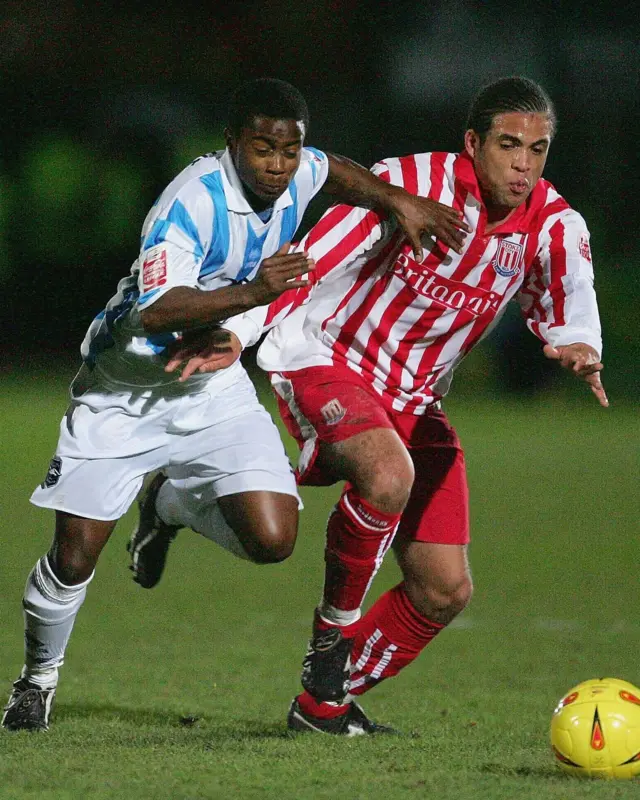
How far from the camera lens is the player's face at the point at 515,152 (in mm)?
4801

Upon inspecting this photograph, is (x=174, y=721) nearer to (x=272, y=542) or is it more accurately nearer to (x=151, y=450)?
(x=272, y=542)

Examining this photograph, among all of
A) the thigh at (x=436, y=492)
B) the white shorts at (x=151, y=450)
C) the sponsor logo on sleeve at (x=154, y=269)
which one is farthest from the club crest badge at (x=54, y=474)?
the thigh at (x=436, y=492)

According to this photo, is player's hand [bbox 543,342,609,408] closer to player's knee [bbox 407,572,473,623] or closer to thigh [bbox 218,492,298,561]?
player's knee [bbox 407,572,473,623]

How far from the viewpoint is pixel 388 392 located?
5.07 m

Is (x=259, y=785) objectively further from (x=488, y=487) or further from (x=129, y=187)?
(x=129, y=187)

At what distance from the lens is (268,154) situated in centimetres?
438

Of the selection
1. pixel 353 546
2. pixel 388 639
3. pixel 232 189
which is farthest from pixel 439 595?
pixel 232 189

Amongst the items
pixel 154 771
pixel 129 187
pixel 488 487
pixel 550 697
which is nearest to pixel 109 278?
pixel 129 187

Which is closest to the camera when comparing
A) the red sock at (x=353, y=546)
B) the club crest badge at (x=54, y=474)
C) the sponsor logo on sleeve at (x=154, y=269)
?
the sponsor logo on sleeve at (x=154, y=269)

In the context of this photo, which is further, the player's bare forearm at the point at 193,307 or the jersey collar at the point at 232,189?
the jersey collar at the point at 232,189

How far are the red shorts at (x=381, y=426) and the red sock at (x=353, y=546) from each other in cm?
23

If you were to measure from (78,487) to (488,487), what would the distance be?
778 cm

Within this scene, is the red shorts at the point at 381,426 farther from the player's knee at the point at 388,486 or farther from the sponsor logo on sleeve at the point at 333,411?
the player's knee at the point at 388,486

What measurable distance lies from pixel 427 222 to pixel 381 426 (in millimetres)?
730
